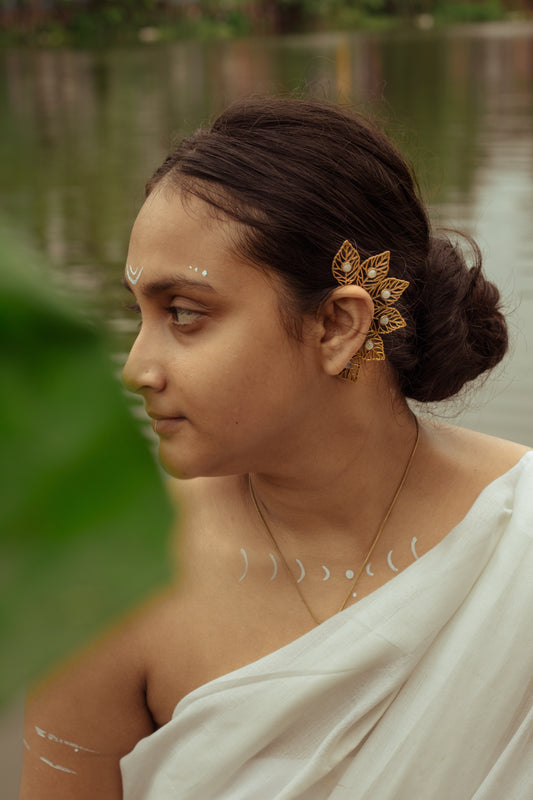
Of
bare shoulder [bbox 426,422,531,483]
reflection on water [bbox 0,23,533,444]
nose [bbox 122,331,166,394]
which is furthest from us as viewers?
reflection on water [bbox 0,23,533,444]

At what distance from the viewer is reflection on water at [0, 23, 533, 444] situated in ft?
10.2

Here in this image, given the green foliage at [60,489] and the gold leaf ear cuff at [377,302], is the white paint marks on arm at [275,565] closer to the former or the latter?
the gold leaf ear cuff at [377,302]

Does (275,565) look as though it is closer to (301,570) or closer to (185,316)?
(301,570)

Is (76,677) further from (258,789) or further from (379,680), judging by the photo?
(379,680)

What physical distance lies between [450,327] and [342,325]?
180 mm

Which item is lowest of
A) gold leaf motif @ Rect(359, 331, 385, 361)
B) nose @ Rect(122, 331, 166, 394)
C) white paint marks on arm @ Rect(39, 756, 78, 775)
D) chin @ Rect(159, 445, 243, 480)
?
white paint marks on arm @ Rect(39, 756, 78, 775)

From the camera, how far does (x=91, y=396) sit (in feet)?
0.43

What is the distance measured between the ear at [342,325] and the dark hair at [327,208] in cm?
2

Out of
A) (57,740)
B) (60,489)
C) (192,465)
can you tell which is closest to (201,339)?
(192,465)

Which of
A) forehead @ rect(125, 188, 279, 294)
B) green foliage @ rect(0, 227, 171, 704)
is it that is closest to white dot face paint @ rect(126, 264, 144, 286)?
forehead @ rect(125, 188, 279, 294)

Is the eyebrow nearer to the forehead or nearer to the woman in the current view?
the forehead

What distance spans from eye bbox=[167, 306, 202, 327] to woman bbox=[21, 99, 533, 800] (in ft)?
0.53

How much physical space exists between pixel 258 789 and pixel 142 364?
0.60m

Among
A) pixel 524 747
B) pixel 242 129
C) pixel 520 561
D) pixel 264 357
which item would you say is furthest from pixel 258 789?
pixel 242 129
